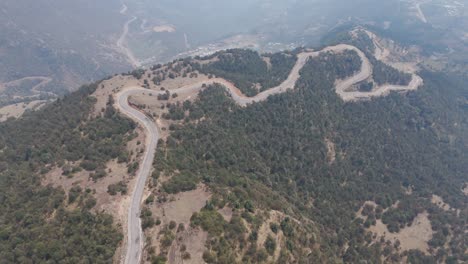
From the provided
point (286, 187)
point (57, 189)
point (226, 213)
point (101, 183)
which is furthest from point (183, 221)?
point (286, 187)

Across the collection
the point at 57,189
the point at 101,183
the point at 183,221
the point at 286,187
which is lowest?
the point at 286,187

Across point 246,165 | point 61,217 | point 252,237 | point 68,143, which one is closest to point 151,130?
point 68,143

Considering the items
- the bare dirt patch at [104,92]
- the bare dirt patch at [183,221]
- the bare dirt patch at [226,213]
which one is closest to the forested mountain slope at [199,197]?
the bare dirt patch at [183,221]

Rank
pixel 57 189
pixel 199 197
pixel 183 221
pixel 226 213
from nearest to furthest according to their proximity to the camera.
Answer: pixel 183 221 → pixel 226 213 → pixel 199 197 → pixel 57 189

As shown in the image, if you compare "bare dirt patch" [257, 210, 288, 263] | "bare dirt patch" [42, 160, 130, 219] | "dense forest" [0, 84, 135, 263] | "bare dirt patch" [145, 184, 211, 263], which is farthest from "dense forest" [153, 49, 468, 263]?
"dense forest" [0, 84, 135, 263]

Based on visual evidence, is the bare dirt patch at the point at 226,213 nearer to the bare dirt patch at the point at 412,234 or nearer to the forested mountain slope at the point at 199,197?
the forested mountain slope at the point at 199,197

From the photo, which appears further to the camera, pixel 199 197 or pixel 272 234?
pixel 199 197

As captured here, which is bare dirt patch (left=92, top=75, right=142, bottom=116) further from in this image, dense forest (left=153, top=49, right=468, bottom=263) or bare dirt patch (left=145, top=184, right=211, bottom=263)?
bare dirt patch (left=145, top=184, right=211, bottom=263)

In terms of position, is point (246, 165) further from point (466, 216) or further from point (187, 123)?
point (466, 216)

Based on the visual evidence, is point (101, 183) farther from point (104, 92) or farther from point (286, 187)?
point (286, 187)
